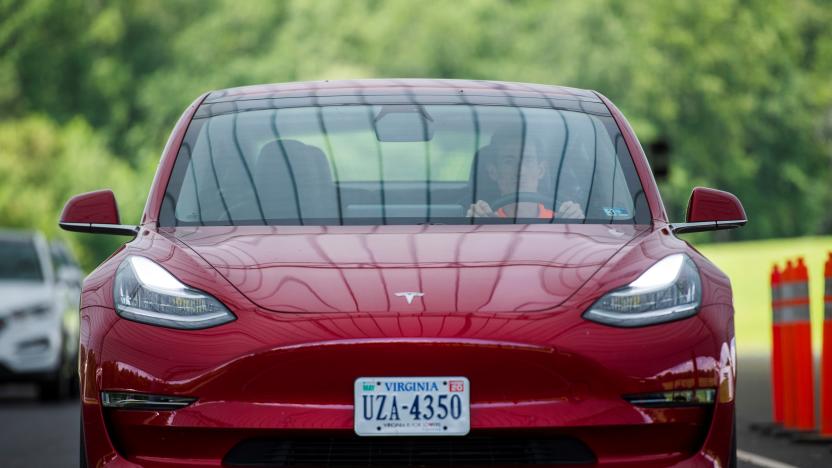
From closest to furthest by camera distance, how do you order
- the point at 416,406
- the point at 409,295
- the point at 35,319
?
the point at 416,406
the point at 409,295
the point at 35,319

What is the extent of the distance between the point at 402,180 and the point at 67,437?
646 cm

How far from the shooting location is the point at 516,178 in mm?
6414

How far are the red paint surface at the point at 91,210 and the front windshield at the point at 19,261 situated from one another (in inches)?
482

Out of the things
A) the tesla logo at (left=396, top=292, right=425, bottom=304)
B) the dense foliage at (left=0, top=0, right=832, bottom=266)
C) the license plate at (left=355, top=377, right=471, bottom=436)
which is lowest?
the dense foliage at (left=0, top=0, right=832, bottom=266)

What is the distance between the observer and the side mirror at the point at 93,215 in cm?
646

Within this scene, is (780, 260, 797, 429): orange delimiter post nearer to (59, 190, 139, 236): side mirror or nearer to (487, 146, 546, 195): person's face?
(487, 146, 546, 195): person's face

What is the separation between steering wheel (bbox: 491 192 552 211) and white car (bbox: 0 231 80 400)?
12.0 meters

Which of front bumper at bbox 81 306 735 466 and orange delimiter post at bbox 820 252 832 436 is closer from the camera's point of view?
front bumper at bbox 81 306 735 466

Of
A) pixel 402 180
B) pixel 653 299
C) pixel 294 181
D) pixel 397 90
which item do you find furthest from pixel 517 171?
pixel 653 299

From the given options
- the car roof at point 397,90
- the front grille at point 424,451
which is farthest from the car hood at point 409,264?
the car roof at point 397,90

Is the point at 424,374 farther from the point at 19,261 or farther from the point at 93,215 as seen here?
the point at 19,261

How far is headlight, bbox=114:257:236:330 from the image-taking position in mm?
5383

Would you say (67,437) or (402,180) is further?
(67,437)

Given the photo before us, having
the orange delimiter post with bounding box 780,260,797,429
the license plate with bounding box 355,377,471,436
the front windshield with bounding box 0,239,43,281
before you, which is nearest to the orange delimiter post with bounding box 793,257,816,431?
the orange delimiter post with bounding box 780,260,797,429
